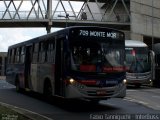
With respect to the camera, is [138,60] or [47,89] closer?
[47,89]

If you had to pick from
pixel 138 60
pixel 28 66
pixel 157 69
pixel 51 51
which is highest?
pixel 51 51

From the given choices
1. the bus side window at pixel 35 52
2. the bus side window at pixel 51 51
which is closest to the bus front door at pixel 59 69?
the bus side window at pixel 51 51

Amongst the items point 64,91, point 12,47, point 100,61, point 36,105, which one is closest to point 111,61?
point 100,61

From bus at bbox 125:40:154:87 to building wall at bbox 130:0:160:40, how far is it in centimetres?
3889

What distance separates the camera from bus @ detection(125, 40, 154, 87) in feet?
109

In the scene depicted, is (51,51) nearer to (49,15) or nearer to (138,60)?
(138,60)

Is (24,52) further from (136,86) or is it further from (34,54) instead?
(136,86)

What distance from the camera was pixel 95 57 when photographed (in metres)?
16.8

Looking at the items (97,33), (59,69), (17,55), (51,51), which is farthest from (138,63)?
(97,33)

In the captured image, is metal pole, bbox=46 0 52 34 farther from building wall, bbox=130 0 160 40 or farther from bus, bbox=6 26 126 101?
bus, bbox=6 26 126 101

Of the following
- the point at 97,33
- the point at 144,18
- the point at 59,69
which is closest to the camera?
the point at 97,33

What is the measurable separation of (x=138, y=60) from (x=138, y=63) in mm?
237

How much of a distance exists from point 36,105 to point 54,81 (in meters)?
1.64

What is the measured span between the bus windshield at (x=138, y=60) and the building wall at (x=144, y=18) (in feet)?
128
